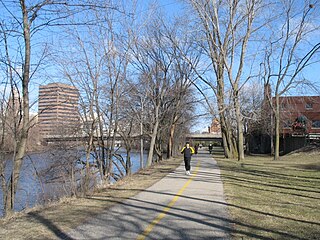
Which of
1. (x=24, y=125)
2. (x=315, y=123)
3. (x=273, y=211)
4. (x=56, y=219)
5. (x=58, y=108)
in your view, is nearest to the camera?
(x=56, y=219)

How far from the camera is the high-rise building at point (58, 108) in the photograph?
1269 cm

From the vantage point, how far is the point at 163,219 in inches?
283

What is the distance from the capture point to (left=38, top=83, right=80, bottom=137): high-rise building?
41.6 ft

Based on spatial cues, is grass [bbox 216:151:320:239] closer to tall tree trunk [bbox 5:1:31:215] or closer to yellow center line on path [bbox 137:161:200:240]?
yellow center line on path [bbox 137:161:200:240]

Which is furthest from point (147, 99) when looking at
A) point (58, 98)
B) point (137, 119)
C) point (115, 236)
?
point (115, 236)

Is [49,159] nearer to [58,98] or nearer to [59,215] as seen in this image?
[58,98]

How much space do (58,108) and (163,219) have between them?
32.4ft

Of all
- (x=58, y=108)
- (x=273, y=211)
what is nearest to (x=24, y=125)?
(x=58, y=108)

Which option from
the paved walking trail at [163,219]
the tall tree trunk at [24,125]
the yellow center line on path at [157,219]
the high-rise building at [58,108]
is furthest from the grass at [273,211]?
the high-rise building at [58,108]

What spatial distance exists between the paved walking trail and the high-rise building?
4.51 metres

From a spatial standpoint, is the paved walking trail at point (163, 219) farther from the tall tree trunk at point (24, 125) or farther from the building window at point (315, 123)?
the building window at point (315, 123)

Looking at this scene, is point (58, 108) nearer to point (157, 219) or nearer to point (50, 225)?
point (50, 225)

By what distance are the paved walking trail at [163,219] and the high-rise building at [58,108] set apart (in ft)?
14.8

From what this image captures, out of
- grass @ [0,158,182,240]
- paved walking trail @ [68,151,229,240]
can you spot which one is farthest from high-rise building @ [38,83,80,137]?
paved walking trail @ [68,151,229,240]
